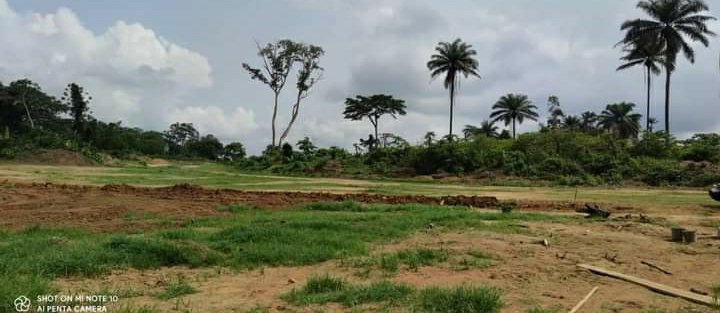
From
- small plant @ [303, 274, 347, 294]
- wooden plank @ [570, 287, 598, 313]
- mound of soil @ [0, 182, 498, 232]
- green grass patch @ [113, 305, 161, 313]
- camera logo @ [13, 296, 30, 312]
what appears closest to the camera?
camera logo @ [13, 296, 30, 312]

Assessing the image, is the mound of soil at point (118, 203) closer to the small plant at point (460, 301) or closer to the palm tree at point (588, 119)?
the small plant at point (460, 301)

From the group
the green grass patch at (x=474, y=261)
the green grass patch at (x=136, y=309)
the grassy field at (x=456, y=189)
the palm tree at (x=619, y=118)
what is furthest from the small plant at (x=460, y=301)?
the palm tree at (x=619, y=118)

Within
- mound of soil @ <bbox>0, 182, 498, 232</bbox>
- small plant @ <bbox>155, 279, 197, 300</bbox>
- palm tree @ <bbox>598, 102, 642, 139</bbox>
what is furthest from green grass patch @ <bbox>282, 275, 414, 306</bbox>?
palm tree @ <bbox>598, 102, 642, 139</bbox>

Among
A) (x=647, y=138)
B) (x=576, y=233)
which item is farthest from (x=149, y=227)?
(x=647, y=138)

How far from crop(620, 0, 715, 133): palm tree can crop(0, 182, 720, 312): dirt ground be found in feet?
99.8

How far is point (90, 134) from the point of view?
78.8 meters

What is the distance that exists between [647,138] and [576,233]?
30.2 metres

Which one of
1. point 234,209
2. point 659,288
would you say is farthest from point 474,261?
point 234,209

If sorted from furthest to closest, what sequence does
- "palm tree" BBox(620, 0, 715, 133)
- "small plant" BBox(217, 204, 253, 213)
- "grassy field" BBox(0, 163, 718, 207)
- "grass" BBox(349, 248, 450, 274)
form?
"palm tree" BBox(620, 0, 715, 133)
"grassy field" BBox(0, 163, 718, 207)
"small plant" BBox(217, 204, 253, 213)
"grass" BBox(349, 248, 450, 274)

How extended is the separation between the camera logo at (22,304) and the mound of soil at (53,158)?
46809 millimetres

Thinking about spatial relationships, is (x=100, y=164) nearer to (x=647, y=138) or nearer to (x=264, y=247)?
(x=647, y=138)

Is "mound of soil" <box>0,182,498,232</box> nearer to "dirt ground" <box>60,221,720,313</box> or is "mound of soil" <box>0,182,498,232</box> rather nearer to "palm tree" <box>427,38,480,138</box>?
"dirt ground" <box>60,221,720,313</box>

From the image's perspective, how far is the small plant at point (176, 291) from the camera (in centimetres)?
636

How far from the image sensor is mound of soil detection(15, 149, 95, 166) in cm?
4734
